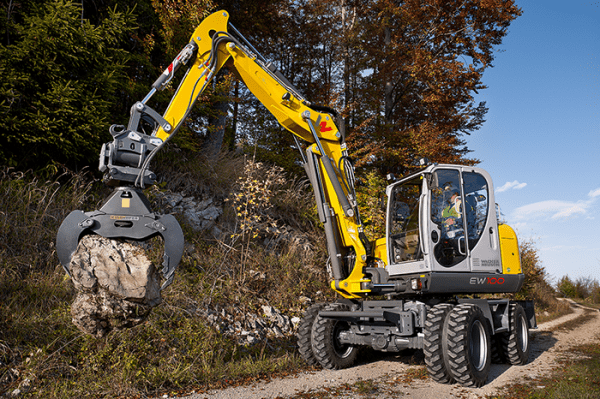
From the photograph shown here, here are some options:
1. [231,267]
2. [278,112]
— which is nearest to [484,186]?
[278,112]

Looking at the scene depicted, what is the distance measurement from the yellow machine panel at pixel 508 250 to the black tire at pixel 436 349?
70.3 inches

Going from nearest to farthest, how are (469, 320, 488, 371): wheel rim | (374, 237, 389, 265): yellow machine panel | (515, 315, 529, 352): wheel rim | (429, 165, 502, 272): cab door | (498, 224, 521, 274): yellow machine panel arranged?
(469, 320, 488, 371): wheel rim → (429, 165, 502, 272): cab door → (374, 237, 389, 265): yellow machine panel → (498, 224, 521, 274): yellow machine panel → (515, 315, 529, 352): wheel rim

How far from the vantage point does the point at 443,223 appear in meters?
5.85

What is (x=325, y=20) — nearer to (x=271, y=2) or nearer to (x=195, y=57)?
(x=271, y=2)

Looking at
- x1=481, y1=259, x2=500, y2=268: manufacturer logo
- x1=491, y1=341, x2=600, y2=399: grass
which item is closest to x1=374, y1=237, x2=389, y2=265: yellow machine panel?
x1=481, y1=259, x2=500, y2=268: manufacturer logo

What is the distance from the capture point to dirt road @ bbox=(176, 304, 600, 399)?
15.8 feet

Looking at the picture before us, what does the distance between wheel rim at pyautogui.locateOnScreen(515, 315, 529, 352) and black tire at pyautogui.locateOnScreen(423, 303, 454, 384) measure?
2.23m

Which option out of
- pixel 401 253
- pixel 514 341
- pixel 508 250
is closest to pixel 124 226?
pixel 401 253

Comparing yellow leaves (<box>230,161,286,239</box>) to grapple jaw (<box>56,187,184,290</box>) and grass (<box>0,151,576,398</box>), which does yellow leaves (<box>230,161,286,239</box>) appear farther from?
grapple jaw (<box>56,187,184,290</box>)

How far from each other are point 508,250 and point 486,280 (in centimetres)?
83

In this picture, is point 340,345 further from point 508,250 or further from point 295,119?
point 295,119

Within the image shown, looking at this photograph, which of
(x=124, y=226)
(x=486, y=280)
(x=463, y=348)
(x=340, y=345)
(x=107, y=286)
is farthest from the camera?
(x=340, y=345)

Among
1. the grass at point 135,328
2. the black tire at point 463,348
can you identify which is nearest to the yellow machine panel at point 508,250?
the black tire at point 463,348

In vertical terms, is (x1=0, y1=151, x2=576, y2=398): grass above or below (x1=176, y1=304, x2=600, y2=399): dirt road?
above
